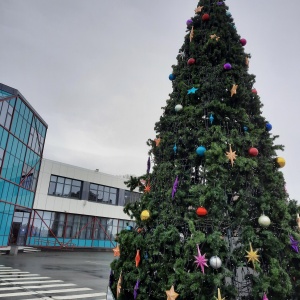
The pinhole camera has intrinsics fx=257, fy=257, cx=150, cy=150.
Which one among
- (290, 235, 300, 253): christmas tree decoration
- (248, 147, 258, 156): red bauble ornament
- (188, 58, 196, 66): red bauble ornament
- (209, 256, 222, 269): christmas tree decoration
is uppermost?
(188, 58, 196, 66): red bauble ornament

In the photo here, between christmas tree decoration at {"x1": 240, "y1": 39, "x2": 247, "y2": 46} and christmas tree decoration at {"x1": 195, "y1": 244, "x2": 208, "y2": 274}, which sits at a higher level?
christmas tree decoration at {"x1": 240, "y1": 39, "x2": 247, "y2": 46}

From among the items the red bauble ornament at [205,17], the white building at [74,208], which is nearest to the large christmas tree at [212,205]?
the red bauble ornament at [205,17]

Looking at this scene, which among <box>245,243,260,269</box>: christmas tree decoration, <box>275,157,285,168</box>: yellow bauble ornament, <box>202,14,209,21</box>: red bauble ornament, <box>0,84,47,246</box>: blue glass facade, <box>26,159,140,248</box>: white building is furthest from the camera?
<box>26,159,140,248</box>: white building

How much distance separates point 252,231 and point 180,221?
1.22m

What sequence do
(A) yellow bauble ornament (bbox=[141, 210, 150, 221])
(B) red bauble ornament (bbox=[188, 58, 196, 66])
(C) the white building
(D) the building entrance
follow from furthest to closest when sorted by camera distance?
(C) the white building, (D) the building entrance, (B) red bauble ornament (bbox=[188, 58, 196, 66]), (A) yellow bauble ornament (bbox=[141, 210, 150, 221])

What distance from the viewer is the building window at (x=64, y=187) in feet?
95.0

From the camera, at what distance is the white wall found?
91.2 feet

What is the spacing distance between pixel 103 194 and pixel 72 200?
443 cm

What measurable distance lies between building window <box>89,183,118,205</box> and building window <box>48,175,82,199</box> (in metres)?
1.74

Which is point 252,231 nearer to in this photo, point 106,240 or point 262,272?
point 262,272

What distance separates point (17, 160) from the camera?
23.9 metres

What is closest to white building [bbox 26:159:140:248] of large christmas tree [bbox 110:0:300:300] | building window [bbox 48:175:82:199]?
building window [bbox 48:175:82:199]

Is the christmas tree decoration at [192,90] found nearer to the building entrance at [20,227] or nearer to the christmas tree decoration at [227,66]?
the christmas tree decoration at [227,66]

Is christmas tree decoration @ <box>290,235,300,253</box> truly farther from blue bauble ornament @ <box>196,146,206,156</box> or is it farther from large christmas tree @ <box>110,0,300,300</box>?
blue bauble ornament @ <box>196,146,206,156</box>
